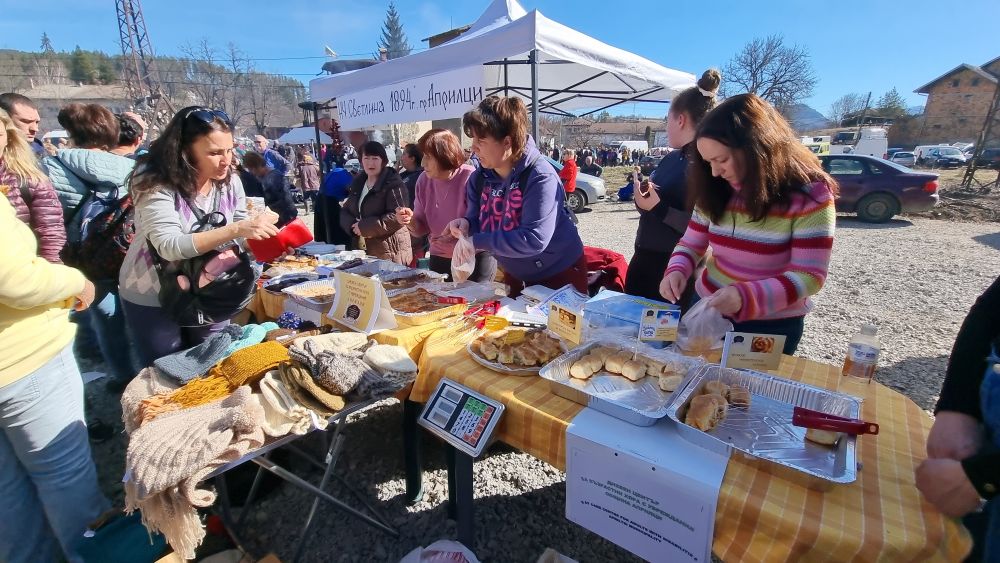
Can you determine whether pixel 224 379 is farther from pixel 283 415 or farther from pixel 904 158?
pixel 904 158

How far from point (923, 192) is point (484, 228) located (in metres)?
10.7

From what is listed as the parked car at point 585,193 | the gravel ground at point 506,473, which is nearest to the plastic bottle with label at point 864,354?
the gravel ground at point 506,473

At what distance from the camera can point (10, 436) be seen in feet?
4.85

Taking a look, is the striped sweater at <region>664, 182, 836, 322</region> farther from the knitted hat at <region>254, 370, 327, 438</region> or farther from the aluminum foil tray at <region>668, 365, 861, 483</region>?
the knitted hat at <region>254, 370, 327, 438</region>

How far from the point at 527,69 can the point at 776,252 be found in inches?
207

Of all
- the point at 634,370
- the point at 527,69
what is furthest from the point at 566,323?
the point at 527,69

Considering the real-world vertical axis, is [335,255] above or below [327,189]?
below

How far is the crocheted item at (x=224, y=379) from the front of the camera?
1376 mm

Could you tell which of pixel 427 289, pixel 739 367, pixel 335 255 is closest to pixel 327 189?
pixel 335 255

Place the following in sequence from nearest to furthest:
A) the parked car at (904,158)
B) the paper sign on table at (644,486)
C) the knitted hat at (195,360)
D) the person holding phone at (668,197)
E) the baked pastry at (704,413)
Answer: the paper sign on table at (644,486) → the baked pastry at (704,413) → the knitted hat at (195,360) → the person holding phone at (668,197) → the parked car at (904,158)

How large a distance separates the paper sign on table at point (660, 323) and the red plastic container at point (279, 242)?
1.53 m

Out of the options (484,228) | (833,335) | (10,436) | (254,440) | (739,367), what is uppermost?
(484,228)

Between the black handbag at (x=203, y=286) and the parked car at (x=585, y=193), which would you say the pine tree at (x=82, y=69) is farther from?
the black handbag at (x=203, y=286)

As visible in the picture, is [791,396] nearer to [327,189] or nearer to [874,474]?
[874,474]
